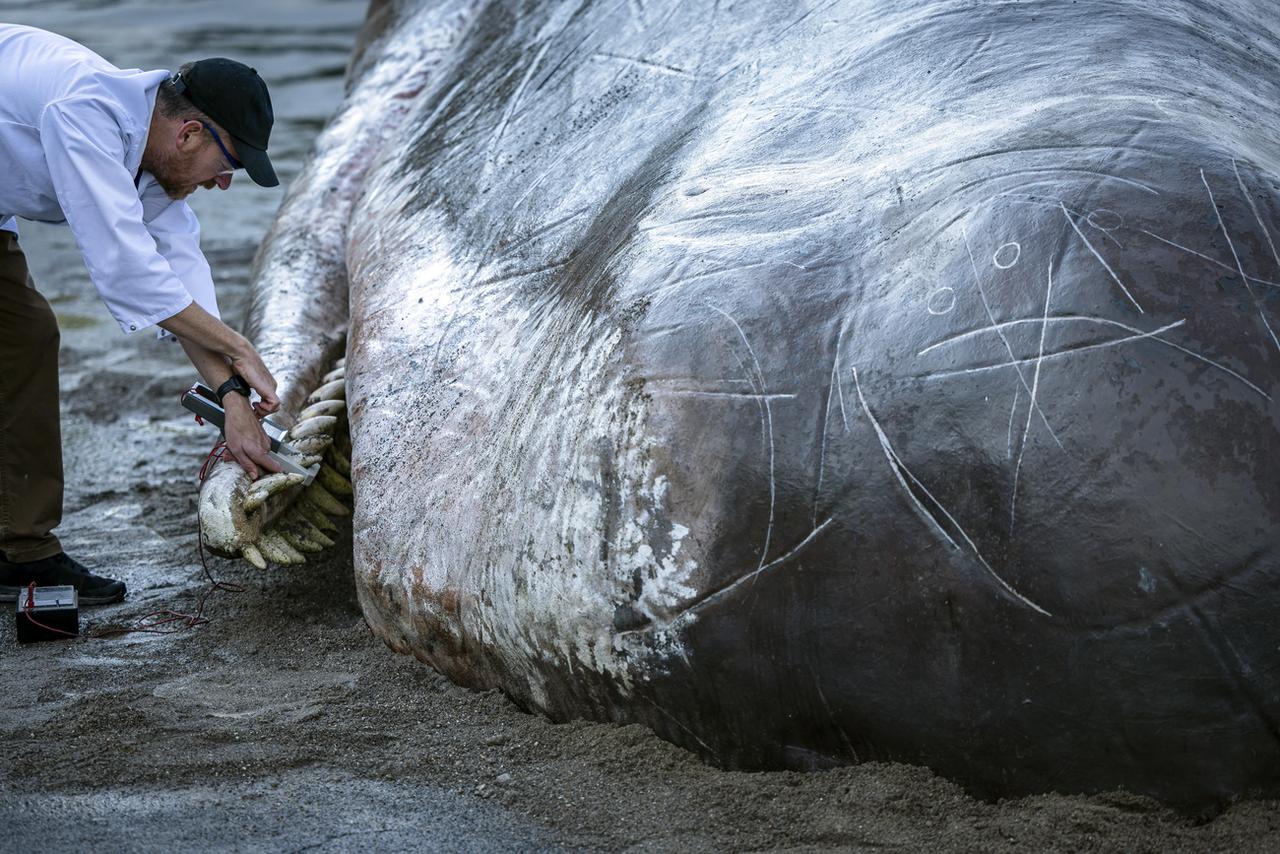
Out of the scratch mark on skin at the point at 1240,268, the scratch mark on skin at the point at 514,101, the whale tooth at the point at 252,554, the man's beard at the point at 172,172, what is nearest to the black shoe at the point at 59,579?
the whale tooth at the point at 252,554

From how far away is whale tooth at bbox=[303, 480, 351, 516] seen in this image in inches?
140

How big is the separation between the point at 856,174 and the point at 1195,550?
0.87 meters

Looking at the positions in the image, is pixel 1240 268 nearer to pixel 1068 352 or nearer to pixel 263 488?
pixel 1068 352

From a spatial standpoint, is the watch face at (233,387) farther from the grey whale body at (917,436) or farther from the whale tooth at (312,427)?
the grey whale body at (917,436)

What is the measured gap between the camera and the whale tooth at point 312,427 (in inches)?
139

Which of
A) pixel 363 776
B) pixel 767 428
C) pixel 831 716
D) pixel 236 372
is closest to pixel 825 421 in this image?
pixel 767 428

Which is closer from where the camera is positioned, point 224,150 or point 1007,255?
point 1007,255

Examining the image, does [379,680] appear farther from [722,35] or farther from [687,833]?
[722,35]

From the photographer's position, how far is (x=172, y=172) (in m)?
3.39

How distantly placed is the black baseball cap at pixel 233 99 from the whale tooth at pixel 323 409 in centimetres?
65

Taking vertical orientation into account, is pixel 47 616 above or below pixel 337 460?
below

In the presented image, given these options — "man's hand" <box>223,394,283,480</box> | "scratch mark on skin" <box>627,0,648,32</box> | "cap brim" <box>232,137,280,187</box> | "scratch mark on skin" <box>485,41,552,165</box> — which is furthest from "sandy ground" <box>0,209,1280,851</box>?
"scratch mark on skin" <box>627,0,648,32</box>

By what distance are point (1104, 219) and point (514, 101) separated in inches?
84.9

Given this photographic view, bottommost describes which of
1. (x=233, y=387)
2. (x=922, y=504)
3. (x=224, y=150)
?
(x=233, y=387)
